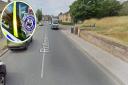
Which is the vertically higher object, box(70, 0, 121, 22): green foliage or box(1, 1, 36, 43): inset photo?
box(70, 0, 121, 22): green foliage

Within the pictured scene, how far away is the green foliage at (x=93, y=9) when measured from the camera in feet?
240

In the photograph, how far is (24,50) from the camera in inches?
877

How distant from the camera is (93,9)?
243 ft

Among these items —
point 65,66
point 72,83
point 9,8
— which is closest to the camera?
point 9,8

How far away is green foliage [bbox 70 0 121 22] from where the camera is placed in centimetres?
7312

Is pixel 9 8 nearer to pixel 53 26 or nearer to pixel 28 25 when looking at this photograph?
pixel 28 25

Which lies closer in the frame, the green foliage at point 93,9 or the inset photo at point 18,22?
the inset photo at point 18,22

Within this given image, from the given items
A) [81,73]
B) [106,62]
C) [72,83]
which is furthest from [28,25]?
[106,62]

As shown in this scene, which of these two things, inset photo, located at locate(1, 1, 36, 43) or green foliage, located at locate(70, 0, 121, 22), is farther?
green foliage, located at locate(70, 0, 121, 22)

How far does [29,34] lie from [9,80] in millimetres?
5739

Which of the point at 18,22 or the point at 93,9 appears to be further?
the point at 93,9

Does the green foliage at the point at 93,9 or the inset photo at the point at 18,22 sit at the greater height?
the green foliage at the point at 93,9

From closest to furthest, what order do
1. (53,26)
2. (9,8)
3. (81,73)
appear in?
(9,8)
(81,73)
(53,26)

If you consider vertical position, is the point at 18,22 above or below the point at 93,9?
below
